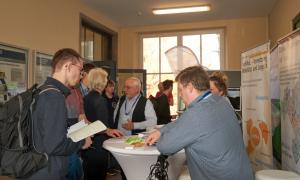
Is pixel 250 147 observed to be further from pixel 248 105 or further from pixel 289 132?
pixel 289 132

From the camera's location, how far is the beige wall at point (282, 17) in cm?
458

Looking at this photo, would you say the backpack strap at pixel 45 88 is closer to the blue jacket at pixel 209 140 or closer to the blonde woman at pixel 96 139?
the blue jacket at pixel 209 140

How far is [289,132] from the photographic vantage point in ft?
8.38

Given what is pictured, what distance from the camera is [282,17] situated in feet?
17.2

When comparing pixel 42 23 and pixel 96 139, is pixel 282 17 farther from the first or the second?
pixel 96 139

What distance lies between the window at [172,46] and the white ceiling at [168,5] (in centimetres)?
45

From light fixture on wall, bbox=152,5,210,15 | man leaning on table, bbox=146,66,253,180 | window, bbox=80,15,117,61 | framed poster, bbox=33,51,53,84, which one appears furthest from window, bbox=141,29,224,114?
man leaning on table, bbox=146,66,253,180

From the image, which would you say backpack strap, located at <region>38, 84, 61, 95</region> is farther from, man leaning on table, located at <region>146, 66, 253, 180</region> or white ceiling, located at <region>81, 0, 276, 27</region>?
white ceiling, located at <region>81, 0, 276, 27</region>

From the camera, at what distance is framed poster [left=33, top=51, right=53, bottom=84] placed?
419cm

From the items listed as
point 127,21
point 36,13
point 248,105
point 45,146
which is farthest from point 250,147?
point 127,21

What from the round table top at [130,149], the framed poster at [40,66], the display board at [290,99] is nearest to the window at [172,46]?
the framed poster at [40,66]

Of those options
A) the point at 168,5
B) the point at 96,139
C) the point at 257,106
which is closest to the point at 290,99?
the point at 257,106

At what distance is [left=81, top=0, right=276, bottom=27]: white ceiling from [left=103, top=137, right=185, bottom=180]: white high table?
3.59m

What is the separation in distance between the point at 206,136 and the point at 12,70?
2832 mm
